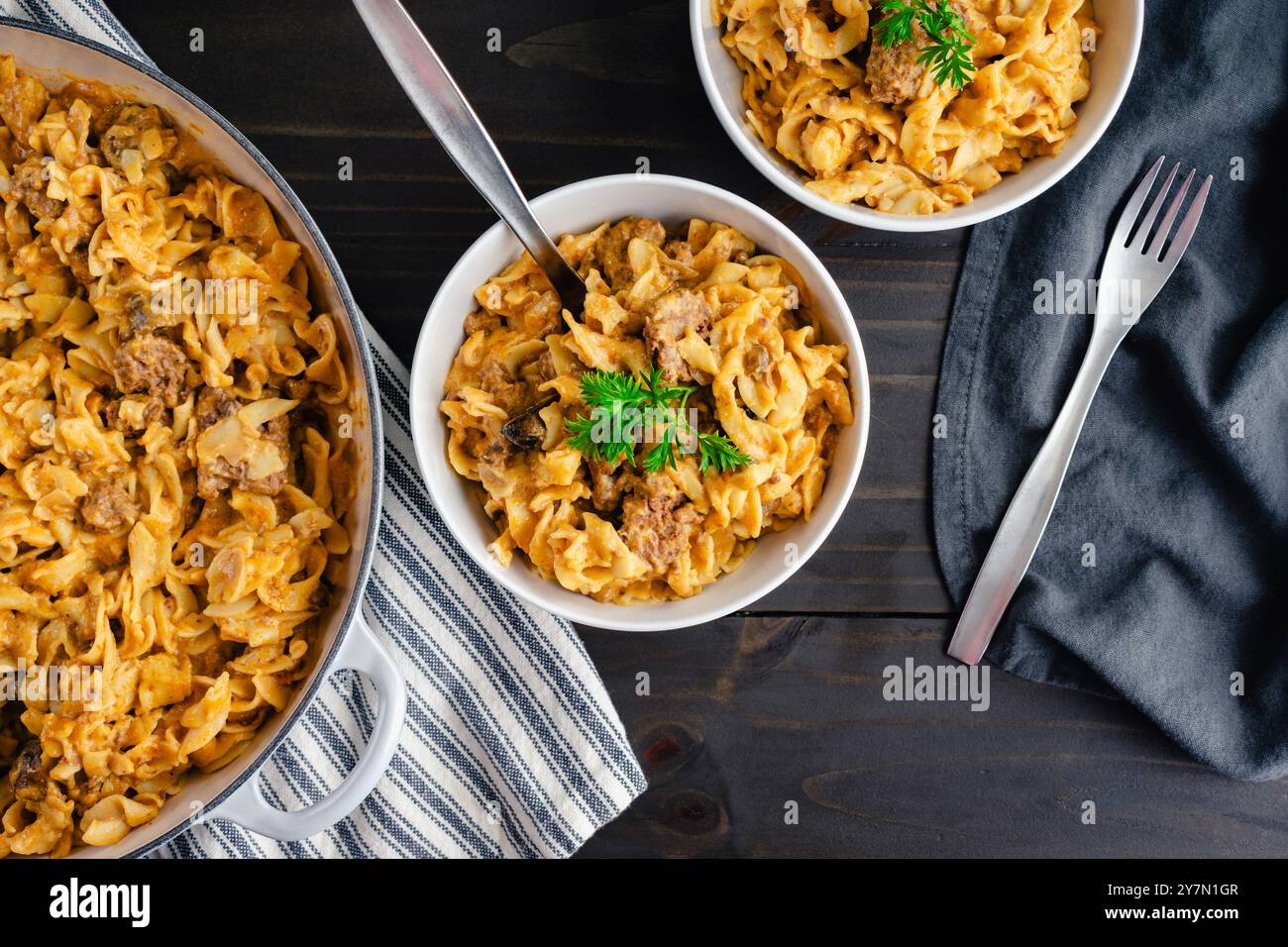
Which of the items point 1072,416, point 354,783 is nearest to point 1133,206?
point 1072,416

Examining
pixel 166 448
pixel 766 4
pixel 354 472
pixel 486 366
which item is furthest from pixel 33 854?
pixel 766 4

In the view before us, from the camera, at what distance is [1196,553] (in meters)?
3.05

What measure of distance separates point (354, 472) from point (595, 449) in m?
0.65

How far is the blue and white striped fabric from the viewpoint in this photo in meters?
2.96

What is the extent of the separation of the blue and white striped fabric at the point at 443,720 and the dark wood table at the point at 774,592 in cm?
15

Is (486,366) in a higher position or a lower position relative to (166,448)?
higher

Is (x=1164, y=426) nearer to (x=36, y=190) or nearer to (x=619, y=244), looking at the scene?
(x=619, y=244)

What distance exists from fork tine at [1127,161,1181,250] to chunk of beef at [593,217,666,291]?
1.41 meters

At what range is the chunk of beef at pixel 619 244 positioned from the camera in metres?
2.59

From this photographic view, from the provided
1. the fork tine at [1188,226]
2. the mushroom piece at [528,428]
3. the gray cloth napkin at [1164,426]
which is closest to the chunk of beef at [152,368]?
the mushroom piece at [528,428]

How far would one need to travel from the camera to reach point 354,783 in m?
2.54

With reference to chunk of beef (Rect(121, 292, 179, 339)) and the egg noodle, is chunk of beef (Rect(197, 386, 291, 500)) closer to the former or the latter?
chunk of beef (Rect(121, 292, 179, 339))

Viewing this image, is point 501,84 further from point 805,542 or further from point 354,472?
point 805,542

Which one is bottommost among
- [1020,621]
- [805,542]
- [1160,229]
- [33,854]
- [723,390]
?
[33,854]
